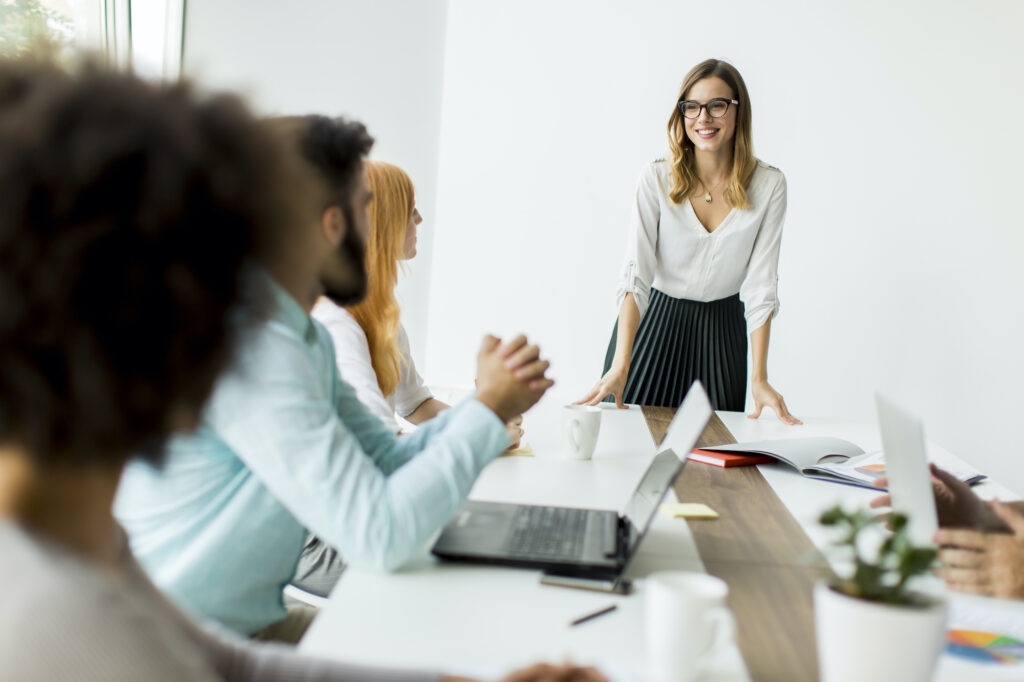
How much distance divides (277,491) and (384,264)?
36.1 inches

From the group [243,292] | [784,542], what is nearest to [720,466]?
[784,542]

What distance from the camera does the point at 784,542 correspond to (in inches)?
44.2

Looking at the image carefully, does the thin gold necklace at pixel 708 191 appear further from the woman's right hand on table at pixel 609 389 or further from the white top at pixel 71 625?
the white top at pixel 71 625

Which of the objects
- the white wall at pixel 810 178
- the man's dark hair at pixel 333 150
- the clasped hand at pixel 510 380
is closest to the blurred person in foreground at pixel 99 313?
the clasped hand at pixel 510 380

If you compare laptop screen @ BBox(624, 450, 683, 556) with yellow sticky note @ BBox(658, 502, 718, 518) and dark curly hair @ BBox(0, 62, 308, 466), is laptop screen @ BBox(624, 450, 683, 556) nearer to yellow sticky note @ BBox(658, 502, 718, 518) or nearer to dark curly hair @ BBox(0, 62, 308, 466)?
yellow sticky note @ BBox(658, 502, 718, 518)

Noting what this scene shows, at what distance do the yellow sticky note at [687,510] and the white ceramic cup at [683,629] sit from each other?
1.57ft

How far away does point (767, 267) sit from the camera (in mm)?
2404

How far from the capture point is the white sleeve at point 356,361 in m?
1.55

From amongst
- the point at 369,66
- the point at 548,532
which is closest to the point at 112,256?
the point at 548,532

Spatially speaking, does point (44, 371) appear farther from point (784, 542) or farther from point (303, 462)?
point (784, 542)

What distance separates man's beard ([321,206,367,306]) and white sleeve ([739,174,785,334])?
58.6 inches

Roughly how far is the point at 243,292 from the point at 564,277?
3662 mm

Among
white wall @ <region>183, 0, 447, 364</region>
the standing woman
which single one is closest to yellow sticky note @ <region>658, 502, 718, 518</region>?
the standing woman

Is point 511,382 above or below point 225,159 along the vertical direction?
below
